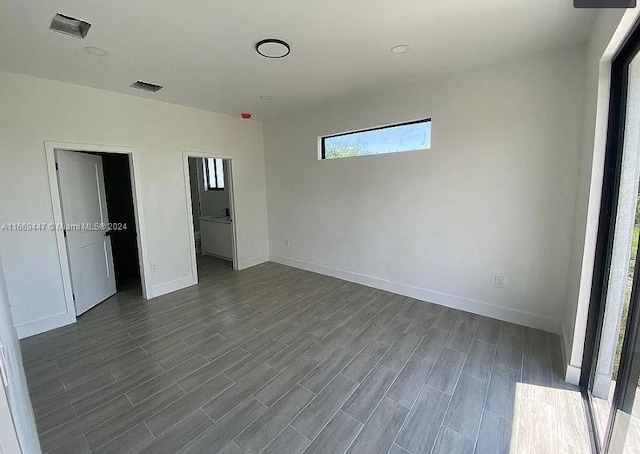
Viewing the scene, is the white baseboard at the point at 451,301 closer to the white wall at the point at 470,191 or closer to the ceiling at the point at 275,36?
the white wall at the point at 470,191

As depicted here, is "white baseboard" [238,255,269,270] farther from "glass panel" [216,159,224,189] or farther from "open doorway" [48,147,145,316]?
"glass panel" [216,159,224,189]

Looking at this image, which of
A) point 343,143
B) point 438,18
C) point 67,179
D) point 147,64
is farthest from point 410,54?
point 67,179

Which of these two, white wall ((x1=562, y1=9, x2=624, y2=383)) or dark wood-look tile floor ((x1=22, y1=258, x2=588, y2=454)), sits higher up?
white wall ((x1=562, y1=9, x2=624, y2=383))

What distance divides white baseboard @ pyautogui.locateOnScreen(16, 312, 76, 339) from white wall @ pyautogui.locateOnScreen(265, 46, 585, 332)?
335 centimetres

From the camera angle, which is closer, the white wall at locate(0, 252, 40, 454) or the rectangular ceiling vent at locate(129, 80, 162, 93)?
the white wall at locate(0, 252, 40, 454)

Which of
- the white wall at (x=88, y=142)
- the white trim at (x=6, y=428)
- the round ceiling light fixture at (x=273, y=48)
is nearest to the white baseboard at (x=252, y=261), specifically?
the white wall at (x=88, y=142)

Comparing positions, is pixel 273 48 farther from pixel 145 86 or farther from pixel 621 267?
pixel 621 267

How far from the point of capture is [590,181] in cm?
185

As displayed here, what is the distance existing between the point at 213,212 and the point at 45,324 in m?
4.62

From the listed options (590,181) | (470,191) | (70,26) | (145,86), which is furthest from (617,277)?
(145,86)

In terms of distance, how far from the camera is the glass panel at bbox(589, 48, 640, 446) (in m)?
1.54

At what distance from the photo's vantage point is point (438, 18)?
1.99 m

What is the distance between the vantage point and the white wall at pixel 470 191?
8.34 feet

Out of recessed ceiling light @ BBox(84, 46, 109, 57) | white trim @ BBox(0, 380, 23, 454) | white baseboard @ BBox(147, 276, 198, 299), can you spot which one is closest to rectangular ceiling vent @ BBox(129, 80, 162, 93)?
recessed ceiling light @ BBox(84, 46, 109, 57)
